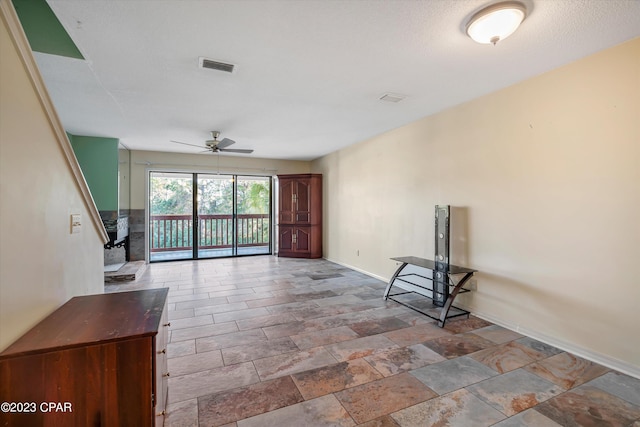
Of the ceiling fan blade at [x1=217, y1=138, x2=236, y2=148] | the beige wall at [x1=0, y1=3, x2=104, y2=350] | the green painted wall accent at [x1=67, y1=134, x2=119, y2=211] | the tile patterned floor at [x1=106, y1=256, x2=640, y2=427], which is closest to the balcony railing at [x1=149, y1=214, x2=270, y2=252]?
the green painted wall accent at [x1=67, y1=134, x2=119, y2=211]

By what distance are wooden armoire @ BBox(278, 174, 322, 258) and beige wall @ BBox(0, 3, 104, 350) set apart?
5.21m

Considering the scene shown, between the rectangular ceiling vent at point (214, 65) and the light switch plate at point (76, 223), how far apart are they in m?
1.51

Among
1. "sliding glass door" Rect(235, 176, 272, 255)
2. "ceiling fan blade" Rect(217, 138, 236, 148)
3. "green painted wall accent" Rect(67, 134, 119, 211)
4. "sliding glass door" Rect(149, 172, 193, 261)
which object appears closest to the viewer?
"ceiling fan blade" Rect(217, 138, 236, 148)

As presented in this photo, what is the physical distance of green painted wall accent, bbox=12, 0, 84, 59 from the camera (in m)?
2.10

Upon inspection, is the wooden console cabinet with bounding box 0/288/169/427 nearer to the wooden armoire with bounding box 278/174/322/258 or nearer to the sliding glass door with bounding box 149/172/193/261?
the wooden armoire with bounding box 278/174/322/258

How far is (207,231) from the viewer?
290 inches

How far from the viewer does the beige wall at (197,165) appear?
6191 mm

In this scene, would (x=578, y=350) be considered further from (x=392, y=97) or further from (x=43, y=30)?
(x=43, y=30)

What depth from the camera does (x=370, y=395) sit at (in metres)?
1.96

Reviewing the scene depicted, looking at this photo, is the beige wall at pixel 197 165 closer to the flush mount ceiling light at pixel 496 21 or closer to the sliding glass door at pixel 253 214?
the sliding glass door at pixel 253 214

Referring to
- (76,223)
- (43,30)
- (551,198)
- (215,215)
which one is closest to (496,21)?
(551,198)

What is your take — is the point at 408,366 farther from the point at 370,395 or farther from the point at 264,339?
the point at 264,339

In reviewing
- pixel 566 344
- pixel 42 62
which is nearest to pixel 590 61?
pixel 566 344

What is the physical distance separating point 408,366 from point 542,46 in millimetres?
2675
